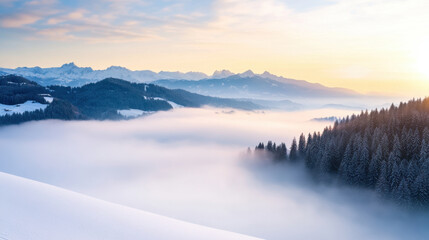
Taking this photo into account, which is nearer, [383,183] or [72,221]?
[72,221]

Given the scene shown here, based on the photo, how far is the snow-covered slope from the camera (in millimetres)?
18422

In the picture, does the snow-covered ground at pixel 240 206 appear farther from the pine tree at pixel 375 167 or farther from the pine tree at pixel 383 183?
the pine tree at pixel 375 167

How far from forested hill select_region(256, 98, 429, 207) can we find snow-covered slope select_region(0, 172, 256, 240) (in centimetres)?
4699

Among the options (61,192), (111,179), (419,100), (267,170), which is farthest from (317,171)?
(111,179)

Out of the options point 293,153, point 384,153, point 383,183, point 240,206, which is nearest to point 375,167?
point 384,153

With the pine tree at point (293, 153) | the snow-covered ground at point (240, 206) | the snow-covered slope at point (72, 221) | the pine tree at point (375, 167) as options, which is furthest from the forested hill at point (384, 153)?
the snow-covered slope at point (72, 221)

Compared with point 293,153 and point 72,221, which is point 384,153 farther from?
point 72,221

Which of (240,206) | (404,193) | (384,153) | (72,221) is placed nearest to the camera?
(72,221)

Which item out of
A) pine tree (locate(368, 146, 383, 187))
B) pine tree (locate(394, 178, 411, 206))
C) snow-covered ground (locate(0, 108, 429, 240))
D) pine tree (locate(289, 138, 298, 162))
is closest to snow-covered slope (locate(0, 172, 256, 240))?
snow-covered ground (locate(0, 108, 429, 240))

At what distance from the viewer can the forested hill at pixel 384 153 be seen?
5400cm

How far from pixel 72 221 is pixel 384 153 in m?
62.7

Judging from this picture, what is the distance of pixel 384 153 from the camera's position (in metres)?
62.2

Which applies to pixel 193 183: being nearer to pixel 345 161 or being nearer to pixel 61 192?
pixel 345 161

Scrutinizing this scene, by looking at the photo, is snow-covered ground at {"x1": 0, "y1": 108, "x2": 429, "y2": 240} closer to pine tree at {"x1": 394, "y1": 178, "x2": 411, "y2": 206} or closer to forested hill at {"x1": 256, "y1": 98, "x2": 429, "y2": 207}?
pine tree at {"x1": 394, "y1": 178, "x2": 411, "y2": 206}
